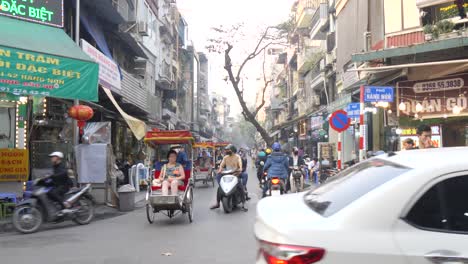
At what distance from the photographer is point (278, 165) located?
43.7ft

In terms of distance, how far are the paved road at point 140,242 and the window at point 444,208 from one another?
4.38m

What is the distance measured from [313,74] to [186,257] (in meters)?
29.2

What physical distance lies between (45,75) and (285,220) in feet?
30.9

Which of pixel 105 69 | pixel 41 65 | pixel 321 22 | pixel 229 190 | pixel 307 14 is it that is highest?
pixel 307 14

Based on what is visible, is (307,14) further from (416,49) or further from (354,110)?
(416,49)

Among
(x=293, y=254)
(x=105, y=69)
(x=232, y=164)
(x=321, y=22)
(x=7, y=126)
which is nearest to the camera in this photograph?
(x=293, y=254)

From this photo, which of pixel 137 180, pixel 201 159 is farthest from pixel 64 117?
pixel 201 159

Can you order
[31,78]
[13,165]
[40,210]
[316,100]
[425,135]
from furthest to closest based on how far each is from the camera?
[316,100] < [13,165] < [31,78] < [40,210] < [425,135]

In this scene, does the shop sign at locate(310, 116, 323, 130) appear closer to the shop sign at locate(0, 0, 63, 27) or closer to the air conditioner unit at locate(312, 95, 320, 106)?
the air conditioner unit at locate(312, 95, 320, 106)

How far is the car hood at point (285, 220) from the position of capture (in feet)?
10.3

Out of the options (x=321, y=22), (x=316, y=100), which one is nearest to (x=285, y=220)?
(x=321, y=22)

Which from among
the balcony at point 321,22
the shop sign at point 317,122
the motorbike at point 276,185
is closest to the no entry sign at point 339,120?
the motorbike at point 276,185

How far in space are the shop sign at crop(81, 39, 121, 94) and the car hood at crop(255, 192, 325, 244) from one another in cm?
1253

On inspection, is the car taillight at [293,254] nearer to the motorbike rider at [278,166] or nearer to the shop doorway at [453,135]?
the motorbike rider at [278,166]
